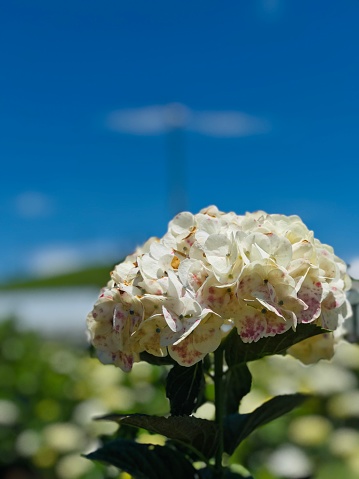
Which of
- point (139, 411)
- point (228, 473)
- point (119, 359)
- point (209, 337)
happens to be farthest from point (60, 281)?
point (209, 337)

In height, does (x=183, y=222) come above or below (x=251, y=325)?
above

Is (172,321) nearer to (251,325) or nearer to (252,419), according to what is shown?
(251,325)

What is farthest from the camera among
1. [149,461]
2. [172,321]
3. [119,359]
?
[149,461]

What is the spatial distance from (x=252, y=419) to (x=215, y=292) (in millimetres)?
304

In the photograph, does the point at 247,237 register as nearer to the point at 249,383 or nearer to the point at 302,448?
the point at 249,383

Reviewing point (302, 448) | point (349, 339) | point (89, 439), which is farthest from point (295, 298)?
point (89, 439)

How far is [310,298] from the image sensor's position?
0.93 m

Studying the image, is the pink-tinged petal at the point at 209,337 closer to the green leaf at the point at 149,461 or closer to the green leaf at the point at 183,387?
the green leaf at the point at 183,387

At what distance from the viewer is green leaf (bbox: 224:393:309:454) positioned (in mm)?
1092

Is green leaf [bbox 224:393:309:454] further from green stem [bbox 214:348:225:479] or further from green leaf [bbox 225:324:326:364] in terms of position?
green leaf [bbox 225:324:326:364]

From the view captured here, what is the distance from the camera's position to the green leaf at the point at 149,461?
1.07 meters

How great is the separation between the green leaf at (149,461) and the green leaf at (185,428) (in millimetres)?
42

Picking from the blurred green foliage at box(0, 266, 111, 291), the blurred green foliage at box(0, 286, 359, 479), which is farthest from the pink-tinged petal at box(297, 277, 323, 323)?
the blurred green foliage at box(0, 266, 111, 291)

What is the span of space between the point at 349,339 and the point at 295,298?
437 millimetres
